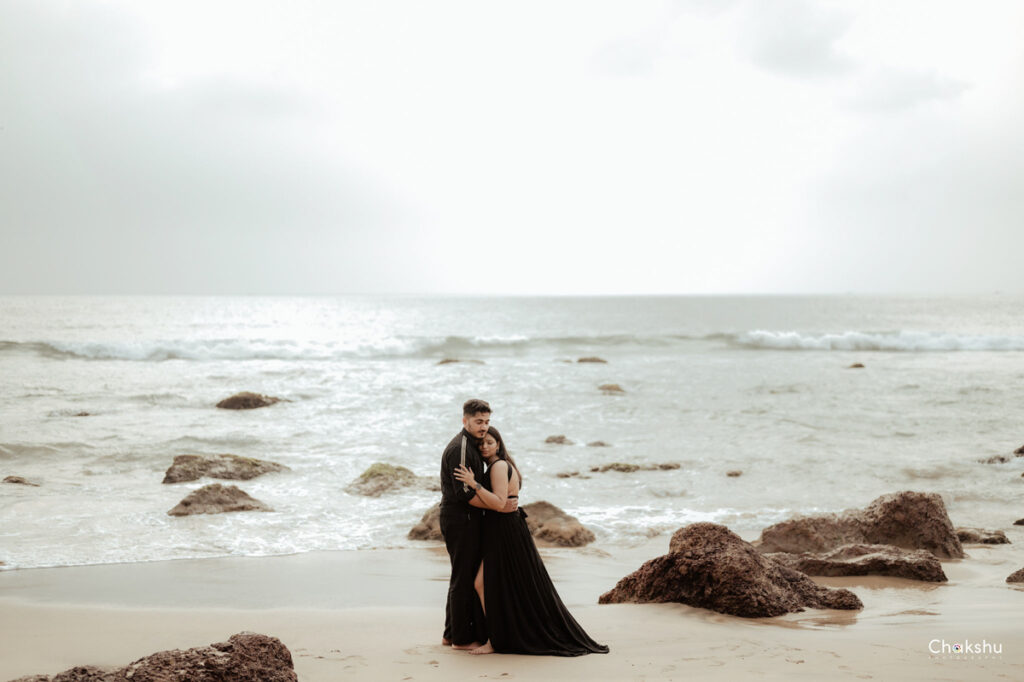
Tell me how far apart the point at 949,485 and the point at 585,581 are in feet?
25.5

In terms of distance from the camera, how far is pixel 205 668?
3822 millimetres

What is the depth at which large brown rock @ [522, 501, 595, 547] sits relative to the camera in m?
8.97

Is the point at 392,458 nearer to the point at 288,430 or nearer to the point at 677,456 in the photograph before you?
the point at 288,430

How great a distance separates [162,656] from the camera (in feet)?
12.5

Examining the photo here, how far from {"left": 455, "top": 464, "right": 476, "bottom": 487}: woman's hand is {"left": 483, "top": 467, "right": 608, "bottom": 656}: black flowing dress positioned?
279 millimetres

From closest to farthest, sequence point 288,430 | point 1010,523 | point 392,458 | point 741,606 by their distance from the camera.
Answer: point 741,606, point 1010,523, point 392,458, point 288,430

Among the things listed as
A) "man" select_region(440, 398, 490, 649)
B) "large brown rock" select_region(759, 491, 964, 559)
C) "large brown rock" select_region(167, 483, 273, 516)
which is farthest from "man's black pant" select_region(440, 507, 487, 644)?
"large brown rock" select_region(167, 483, 273, 516)

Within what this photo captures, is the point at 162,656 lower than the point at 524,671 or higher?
higher

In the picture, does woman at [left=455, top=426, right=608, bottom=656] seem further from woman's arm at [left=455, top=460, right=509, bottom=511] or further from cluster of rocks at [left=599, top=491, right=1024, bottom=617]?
cluster of rocks at [left=599, top=491, right=1024, bottom=617]

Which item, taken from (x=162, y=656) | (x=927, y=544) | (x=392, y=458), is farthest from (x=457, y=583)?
(x=392, y=458)

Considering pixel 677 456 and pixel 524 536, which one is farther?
pixel 677 456

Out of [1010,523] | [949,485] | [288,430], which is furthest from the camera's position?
[288,430]

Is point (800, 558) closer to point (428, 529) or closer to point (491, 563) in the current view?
point (491, 563)

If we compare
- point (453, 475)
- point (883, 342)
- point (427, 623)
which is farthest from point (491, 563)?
point (883, 342)
